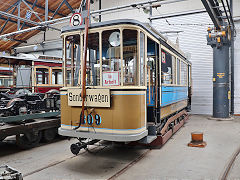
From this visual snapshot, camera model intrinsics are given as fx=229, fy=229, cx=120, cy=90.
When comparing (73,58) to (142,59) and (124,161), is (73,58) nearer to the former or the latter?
(142,59)

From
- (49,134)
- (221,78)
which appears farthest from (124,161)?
(221,78)

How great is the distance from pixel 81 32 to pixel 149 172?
2.93m

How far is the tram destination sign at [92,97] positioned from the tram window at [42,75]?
557cm

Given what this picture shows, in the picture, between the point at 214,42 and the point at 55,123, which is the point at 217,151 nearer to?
the point at 55,123

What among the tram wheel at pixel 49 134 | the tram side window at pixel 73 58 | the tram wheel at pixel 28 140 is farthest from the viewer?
the tram wheel at pixel 49 134

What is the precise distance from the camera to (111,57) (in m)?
4.38

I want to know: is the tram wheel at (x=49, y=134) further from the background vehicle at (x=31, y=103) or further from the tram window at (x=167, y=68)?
the tram window at (x=167, y=68)

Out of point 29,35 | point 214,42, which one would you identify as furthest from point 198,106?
point 29,35

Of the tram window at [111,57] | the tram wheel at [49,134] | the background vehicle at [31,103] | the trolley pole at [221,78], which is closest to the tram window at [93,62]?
the tram window at [111,57]

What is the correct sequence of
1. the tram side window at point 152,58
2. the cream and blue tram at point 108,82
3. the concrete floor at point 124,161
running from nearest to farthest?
the concrete floor at point 124,161 → the cream and blue tram at point 108,82 → the tram side window at point 152,58

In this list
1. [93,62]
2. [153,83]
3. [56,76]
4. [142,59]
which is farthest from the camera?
[56,76]

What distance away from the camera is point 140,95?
420cm

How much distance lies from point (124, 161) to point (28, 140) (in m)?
2.72

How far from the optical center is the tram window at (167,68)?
5843 mm
